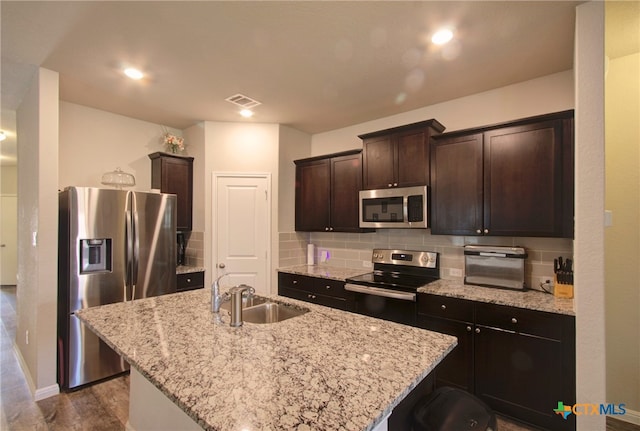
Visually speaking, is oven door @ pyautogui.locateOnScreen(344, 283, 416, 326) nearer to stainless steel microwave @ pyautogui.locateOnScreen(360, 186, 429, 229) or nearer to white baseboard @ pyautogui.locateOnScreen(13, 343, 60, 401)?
stainless steel microwave @ pyautogui.locateOnScreen(360, 186, 429, 229)

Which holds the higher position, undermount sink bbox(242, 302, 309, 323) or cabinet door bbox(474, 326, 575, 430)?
undermount sink bbox(242, 302, 309, 323)

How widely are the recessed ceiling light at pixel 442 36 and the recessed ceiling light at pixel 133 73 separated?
92.5 inches

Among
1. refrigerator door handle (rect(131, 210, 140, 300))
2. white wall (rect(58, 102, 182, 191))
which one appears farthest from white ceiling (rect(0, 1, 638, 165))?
refrigerator door handle (rect(131, 210, 140, 300))

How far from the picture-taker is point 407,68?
2512mm

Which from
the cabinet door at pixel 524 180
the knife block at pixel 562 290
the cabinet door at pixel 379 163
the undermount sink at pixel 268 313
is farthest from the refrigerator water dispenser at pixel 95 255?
the knife block at pixel 562 290

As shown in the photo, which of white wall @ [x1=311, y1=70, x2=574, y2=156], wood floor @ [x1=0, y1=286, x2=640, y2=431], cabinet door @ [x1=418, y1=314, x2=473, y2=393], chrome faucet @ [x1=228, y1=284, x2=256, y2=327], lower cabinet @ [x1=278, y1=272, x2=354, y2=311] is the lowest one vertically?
wood floor @ [x1=0, y1=286, x2=640, y2=431]

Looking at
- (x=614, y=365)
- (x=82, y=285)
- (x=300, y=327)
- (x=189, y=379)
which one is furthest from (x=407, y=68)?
(x=82, y=285)

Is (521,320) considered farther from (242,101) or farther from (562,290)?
(242,101)

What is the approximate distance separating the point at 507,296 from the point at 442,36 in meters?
1.96

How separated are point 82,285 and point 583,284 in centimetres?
377

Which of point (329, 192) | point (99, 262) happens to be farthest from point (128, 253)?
point (329, 192)

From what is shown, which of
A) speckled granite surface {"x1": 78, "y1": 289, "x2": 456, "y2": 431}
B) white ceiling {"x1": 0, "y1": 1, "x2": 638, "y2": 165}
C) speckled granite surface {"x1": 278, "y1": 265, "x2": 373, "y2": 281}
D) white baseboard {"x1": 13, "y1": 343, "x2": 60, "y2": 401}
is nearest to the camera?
speckled granite surface {"x1": 78, "y1": 289, "x2": 456, "y2": 431}

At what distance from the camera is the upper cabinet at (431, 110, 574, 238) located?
2.29 metres

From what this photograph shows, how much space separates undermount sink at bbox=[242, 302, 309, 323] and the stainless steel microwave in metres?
1.56
